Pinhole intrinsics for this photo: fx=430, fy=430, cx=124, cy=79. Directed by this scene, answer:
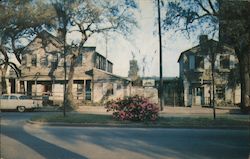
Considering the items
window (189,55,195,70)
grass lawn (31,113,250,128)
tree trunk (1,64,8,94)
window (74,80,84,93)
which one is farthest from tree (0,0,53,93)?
grass lawn (31,113,250,128)

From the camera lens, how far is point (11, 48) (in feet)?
154

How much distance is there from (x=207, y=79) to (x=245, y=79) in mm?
15924

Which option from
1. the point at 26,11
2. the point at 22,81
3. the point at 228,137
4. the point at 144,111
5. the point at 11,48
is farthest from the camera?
the point at 22,81

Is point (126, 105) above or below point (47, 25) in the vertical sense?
below

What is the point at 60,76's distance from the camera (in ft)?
163

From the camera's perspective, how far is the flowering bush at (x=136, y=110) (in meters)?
23.5

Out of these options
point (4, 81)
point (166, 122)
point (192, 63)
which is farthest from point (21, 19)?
point (166, 122)

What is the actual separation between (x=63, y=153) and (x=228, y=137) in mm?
7371

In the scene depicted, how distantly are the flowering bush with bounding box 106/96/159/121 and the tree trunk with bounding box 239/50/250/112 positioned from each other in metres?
10.2

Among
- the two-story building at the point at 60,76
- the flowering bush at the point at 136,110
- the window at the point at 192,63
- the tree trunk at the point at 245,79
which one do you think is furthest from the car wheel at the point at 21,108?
the window at the point at 192,63

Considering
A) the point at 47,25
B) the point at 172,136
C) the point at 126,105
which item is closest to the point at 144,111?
the point at 126,105

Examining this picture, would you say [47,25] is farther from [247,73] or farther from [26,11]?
[247,73]

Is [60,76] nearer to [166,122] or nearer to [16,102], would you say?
[16,102]

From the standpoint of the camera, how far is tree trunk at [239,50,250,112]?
3096 centimetres
